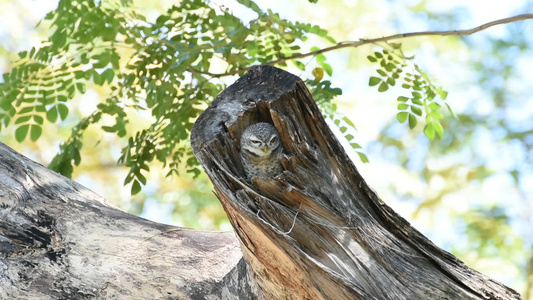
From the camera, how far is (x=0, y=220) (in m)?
3.08

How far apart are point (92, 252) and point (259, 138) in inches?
43.4

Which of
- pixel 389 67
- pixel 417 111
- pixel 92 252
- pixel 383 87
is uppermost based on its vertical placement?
pixel 389 67

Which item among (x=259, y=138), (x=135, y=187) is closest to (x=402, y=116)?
(x=259, y=138)

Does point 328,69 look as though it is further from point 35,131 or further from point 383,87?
point 35,131

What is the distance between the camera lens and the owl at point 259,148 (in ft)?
10.0

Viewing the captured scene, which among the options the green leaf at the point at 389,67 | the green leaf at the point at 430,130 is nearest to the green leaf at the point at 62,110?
the green leaf at the point at 389,67

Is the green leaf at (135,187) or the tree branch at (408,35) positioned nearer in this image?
the tree branch at (408,35)

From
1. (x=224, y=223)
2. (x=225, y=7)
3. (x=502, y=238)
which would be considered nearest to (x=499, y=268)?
(x=502, y=238)

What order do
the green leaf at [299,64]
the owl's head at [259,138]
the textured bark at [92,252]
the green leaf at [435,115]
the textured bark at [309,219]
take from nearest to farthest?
the textured bark at [309,219] → the textured bark at [92,252] → the owl's head at [259,138] → the green leaf at [435,115] → the green leaf at [299,64]

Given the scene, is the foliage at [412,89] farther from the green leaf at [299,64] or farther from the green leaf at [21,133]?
the green leaf at [21,133]

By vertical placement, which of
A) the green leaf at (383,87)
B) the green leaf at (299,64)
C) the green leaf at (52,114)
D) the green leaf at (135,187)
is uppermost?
the green leaf at (299,64)

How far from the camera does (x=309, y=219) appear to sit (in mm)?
2635

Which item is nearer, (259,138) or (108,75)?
(259,138)

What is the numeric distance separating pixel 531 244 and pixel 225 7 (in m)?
7.22
